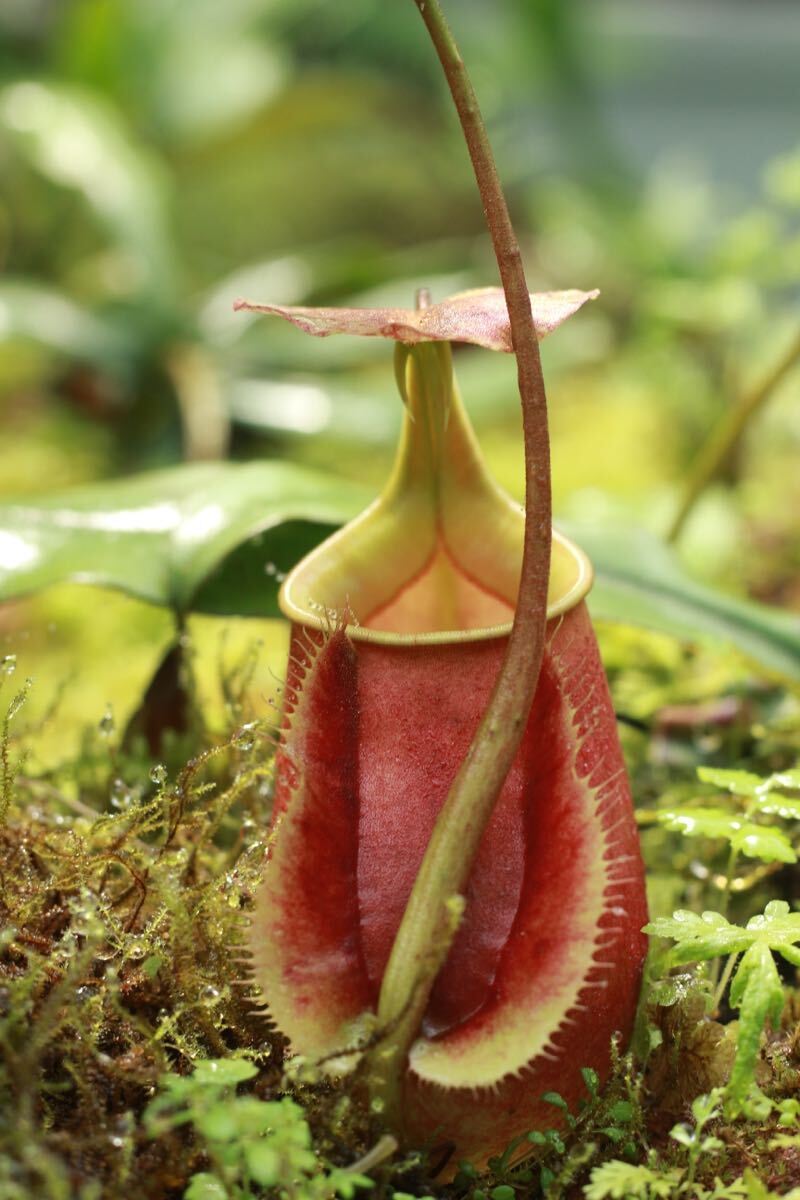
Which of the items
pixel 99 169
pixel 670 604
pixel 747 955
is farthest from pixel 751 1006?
pixel 99 169

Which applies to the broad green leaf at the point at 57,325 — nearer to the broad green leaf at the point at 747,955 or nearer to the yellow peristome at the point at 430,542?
the yellow peristome at the point at 430,542

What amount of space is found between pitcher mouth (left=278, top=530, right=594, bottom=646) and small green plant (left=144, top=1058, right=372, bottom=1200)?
24 centimetres

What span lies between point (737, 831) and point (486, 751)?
8.8 inches

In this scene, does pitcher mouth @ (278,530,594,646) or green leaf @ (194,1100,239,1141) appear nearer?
green leaf @ (194,1100,239,1141)

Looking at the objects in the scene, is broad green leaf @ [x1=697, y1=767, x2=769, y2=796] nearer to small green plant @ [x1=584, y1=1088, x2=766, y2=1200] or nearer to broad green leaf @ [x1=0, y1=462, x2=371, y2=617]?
small green plant @ [x1=584, y1=1088, x2=766, y2=1200]

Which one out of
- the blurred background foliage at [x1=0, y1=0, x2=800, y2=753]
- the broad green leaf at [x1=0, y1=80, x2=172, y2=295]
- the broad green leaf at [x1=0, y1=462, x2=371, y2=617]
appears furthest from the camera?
the broad green leaf at [x1=0, y1=80, x2=172, y2=295]

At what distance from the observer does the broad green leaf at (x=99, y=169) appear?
232 centimetres

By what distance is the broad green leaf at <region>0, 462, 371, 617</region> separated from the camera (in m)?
0.92

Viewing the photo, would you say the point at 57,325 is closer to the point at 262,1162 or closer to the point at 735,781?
the point at 735,781

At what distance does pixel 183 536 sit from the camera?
0.96m

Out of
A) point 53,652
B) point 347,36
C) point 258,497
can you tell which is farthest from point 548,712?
point 347,36

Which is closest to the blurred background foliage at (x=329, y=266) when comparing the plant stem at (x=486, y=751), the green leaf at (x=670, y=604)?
the green leaf at (x=670, y=604)

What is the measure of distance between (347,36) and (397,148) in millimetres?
835

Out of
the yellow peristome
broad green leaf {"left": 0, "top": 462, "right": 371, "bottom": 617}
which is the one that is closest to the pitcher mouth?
the yellow peristome
